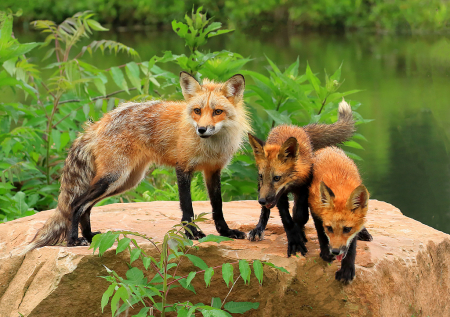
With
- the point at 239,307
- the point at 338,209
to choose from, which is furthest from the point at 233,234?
the point at 338,209

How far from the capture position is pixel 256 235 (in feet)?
15.9

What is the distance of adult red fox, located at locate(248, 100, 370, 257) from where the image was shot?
4.16 metres

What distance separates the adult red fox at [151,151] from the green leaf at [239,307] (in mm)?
822

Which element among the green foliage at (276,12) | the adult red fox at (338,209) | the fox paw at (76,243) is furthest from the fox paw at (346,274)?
the green foliage at (276,12)

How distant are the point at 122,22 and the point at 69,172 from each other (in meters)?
21.7

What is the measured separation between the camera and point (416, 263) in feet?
15.0

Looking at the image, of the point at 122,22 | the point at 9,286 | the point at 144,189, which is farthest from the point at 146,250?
the point at 122,22

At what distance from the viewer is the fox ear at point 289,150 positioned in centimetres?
416

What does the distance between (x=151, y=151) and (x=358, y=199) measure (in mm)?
2212

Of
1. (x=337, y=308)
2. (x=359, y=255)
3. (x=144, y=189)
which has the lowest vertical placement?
(x=144, y=189)

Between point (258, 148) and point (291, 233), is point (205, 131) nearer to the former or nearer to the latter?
point (258, 148)

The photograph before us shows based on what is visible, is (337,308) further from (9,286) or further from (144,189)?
(144,189)

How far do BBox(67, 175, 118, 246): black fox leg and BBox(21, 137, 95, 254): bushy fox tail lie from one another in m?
0.16

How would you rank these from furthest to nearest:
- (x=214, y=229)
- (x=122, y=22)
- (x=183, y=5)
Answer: (x=122, y=22), (x=183, y=5), (x=214, y=229)
